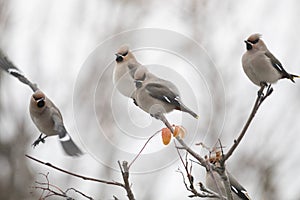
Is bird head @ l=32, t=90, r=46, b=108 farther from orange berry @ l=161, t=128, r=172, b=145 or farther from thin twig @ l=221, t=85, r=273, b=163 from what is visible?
thin twig @ l=221, t=85, r=273, b=163

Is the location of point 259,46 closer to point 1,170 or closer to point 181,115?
point 181,115

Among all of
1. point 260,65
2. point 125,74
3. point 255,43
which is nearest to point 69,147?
point 125,74

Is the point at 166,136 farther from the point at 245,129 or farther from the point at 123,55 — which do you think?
the point at 123,55

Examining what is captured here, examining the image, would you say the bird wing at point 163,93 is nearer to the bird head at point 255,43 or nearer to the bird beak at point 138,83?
the bird beak at point 138,83

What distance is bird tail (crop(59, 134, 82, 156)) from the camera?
3.77 meters

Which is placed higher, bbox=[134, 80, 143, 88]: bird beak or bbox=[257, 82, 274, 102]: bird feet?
bbox=[134, 80, 143, 88]: bird beak

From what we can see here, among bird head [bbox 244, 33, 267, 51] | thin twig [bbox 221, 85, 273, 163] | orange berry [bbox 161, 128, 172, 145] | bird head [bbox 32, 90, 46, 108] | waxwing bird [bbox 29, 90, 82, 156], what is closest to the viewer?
thin twig [bbox 221, 85, 273, 163]

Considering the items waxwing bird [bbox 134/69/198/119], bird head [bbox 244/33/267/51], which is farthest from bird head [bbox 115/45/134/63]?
bird head [bbox 244/33/267/51]

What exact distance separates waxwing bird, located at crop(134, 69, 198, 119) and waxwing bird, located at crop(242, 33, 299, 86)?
1.84 feet

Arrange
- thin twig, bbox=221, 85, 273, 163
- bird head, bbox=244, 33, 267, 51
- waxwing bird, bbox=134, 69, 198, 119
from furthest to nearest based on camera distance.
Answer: bird head, bbox=244, 33, 267, 51, waxwing bird, bbox=134, 69, 198, 119, thin twig, bbox=221, 85, 273, 163

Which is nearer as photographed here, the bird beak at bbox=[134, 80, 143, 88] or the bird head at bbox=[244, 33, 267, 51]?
the bird beak at bbox=[134, 80, 143, 88]

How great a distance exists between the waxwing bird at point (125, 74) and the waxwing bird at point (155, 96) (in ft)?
0.21

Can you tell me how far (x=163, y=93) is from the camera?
14.0ft

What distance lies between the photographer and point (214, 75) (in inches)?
337
